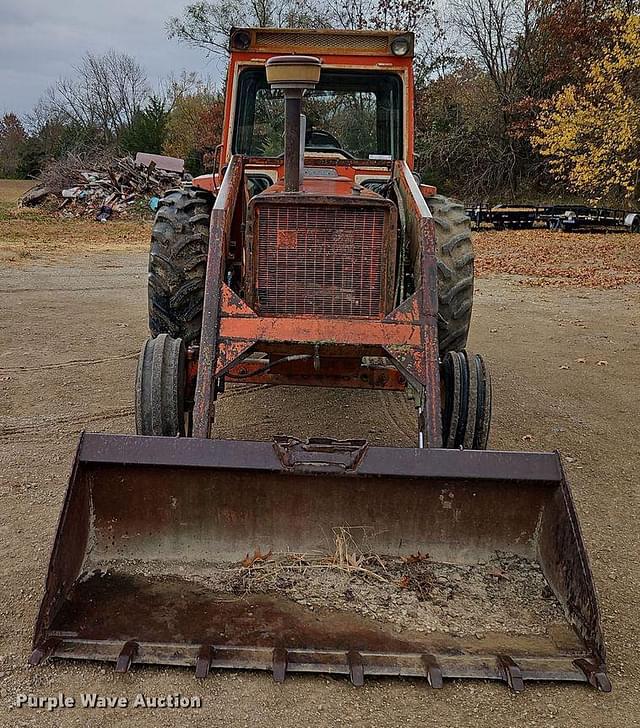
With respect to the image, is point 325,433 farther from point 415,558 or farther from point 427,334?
point 415,558

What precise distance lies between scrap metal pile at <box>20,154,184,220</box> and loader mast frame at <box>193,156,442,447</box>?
2032 cm

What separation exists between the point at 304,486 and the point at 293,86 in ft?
6.24

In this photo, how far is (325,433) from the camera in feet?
15.8

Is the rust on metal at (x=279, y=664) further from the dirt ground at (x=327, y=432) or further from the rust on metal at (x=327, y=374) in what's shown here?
the rust on metal at (x=327, y=374)

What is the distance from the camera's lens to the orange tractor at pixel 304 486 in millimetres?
2521

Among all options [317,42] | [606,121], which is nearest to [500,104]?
[606,121]

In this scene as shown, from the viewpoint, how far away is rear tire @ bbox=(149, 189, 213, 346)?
4625mm

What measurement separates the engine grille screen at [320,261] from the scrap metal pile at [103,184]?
20.1m

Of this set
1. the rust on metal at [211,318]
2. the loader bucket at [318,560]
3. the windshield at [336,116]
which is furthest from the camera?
the windshield at [336,116]

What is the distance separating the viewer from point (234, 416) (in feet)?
16.6

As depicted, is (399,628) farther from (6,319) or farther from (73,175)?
(73,175)

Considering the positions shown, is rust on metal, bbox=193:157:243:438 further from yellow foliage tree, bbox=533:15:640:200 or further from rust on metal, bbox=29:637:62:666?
yellow foliage tree, bbox=533:15:640:200

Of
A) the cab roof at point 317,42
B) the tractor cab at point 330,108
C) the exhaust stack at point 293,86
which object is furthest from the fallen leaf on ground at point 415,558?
the cab roof at point 317,42

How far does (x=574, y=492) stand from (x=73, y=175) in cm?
2415
